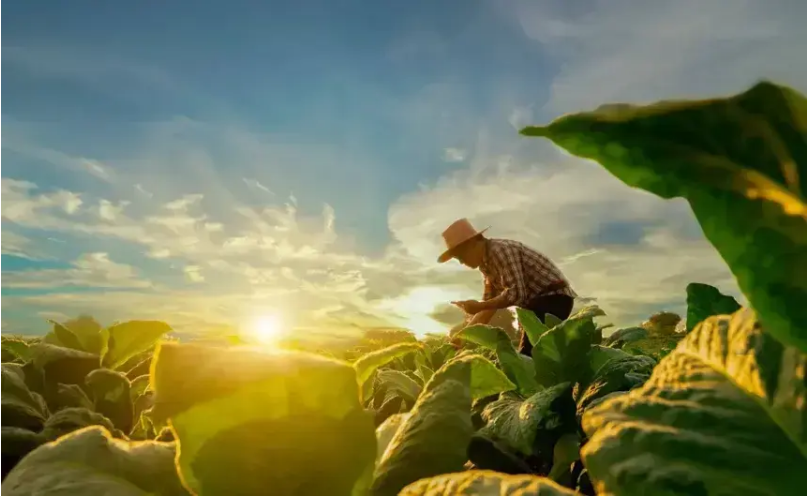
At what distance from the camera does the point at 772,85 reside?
1.69ft

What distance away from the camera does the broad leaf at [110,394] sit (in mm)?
2365

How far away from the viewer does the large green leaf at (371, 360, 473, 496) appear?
85 cm

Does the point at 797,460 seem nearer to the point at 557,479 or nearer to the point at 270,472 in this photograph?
the point at 270,472

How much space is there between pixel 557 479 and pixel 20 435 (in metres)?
1.24

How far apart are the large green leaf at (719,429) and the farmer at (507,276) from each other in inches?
205

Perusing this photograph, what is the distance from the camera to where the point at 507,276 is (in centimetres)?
736

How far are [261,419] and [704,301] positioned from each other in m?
0.92

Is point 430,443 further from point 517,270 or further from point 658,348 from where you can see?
point 517,270

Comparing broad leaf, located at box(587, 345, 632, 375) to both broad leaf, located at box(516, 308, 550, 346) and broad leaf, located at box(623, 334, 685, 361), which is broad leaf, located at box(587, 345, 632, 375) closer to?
broad leaf, located at box(623, 334, 685, 361)

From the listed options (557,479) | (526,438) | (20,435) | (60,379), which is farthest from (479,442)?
(60,379)

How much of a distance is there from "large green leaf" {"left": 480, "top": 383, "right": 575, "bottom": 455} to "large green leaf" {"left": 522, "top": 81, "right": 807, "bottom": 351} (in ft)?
2.57

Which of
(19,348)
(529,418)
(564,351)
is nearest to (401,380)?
(564,351)

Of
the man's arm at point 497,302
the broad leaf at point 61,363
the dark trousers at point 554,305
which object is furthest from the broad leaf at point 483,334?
the man's arm at point 497,302

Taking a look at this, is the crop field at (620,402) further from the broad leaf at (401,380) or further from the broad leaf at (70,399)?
the broad leaf at (70,399)
